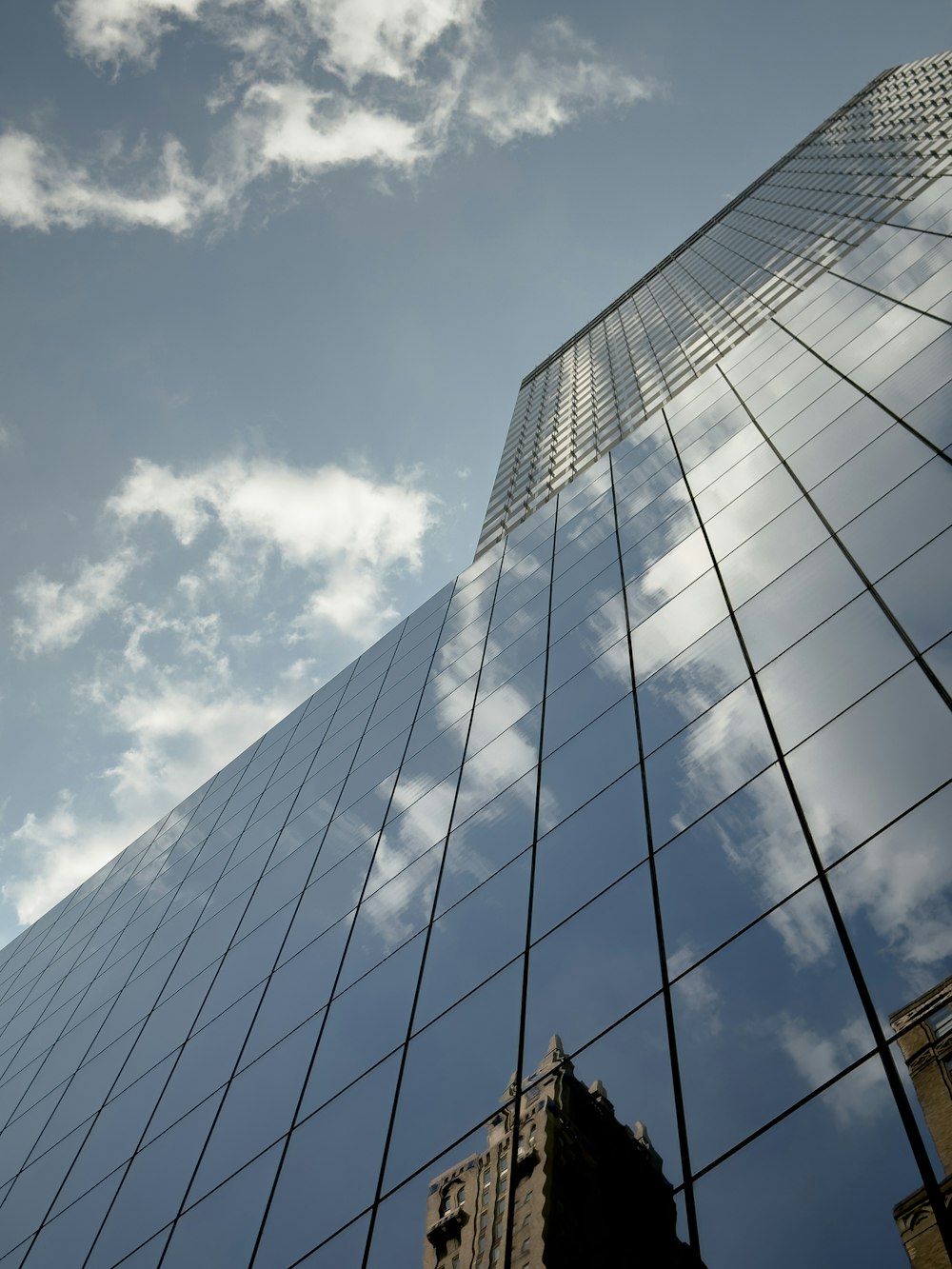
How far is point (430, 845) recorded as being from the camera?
13797 mm

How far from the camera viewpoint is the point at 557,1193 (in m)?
7.33

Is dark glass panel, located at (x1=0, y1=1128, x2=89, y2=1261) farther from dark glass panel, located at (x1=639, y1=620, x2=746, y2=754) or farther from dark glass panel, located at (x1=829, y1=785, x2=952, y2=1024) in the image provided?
dark glass panel, located at (x1=829, y1=785, x2=952, y2=1024)

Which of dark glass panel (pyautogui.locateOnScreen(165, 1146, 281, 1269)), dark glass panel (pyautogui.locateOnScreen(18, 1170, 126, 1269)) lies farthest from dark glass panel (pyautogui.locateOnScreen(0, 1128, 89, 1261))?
dark glass panel (pyautogui.locateOnScreen(165, 1146, 281, 1269))

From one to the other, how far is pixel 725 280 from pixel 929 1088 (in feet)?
132

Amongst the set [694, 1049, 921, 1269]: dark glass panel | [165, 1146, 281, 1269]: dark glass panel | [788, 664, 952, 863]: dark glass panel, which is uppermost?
[165, 1146, 281, 1269]: dark glass panel

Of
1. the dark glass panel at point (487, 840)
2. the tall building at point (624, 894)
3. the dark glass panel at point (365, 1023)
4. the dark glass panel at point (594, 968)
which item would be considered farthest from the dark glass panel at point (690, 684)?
the dark glass panel at point (365, 1023)

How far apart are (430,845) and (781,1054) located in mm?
7635

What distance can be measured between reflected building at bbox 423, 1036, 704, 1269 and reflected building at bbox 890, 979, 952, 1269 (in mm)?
1406

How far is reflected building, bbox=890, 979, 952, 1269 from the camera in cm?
519

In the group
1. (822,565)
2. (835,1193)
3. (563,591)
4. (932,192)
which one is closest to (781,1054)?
(835,1193)

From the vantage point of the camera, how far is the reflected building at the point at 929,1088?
5.19m

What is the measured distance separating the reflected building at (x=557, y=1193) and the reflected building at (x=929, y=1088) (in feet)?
4.61

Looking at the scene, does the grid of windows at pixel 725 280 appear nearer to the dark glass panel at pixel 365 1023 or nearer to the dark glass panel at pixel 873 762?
the dark glass panel at pixel 365 1023

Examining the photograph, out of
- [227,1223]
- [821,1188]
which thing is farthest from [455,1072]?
[821,1188]
